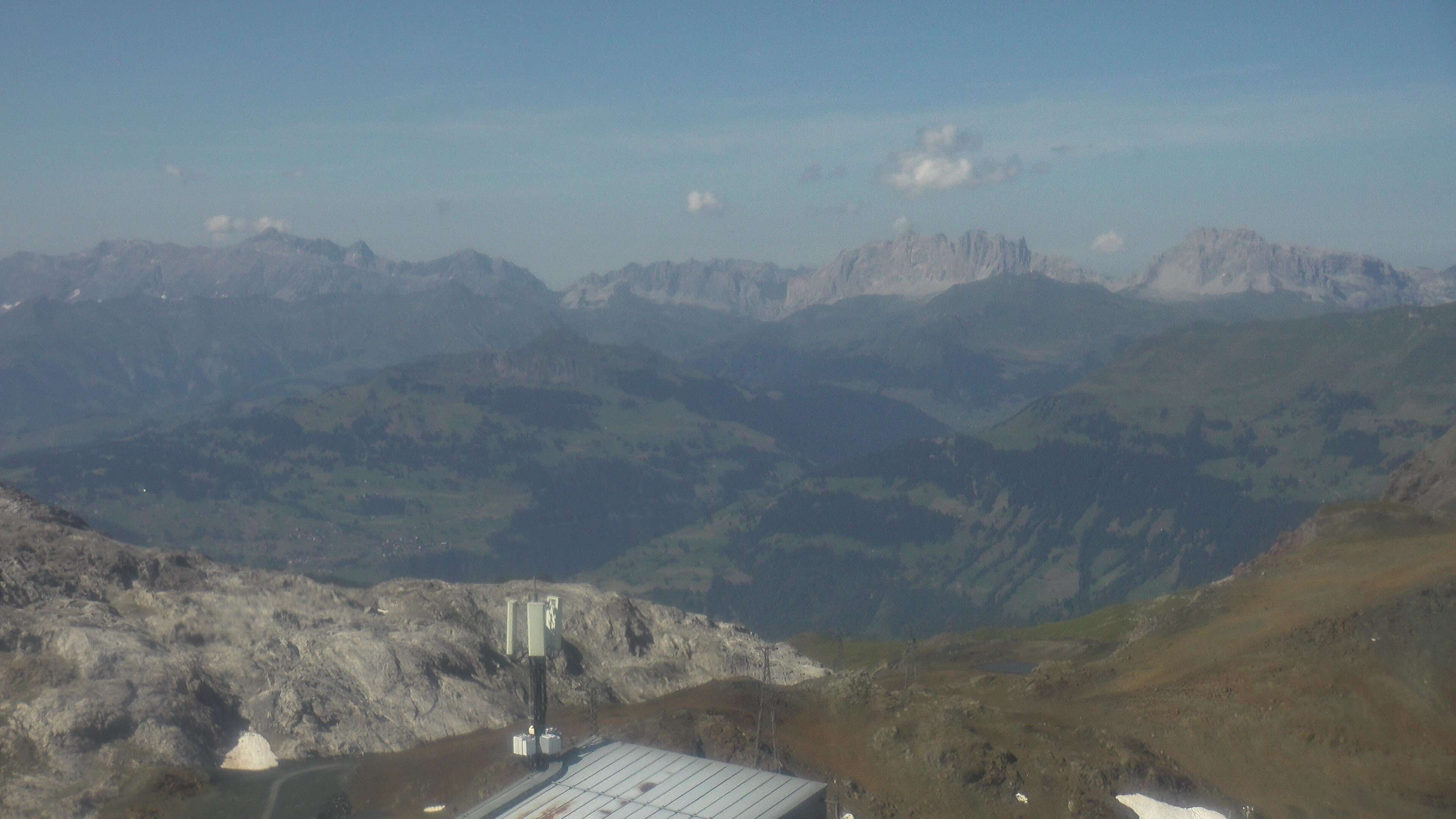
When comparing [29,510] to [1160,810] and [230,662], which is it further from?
[1160,810]

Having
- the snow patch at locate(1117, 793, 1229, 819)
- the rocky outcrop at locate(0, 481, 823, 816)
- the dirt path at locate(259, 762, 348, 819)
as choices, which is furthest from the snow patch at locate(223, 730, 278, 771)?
the snow patch at locate(1117, 793, 1229, 819)

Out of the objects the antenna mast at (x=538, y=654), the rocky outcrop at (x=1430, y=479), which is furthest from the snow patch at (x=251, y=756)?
the rocky outcrop at (x=1430, y=479)

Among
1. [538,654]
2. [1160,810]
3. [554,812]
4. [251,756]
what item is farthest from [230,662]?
[1160,810]

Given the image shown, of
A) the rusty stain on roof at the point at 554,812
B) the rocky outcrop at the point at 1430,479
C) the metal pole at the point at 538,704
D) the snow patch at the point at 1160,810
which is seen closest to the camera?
the rusty stain on roof at the point at 554,812

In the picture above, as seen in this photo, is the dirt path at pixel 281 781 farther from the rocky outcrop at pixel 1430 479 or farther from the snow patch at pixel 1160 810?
the rocky outcrop at pixel 1430 479

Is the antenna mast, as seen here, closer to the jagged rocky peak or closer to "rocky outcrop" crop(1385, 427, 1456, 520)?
the jagged rocky peak

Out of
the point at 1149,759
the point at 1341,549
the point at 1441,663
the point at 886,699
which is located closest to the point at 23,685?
the point at 886,699

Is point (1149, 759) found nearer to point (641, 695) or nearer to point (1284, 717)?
point (1284, 717)
